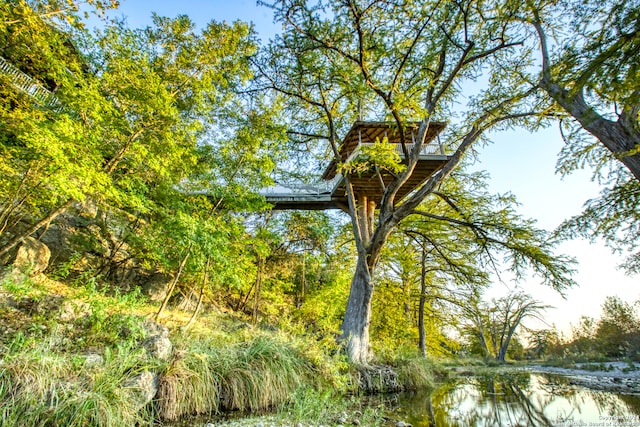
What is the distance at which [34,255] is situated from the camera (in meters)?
6.61

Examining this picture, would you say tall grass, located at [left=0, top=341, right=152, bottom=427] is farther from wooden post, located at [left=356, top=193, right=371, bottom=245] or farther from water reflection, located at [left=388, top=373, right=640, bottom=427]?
wooden post, located at [left=356, top=193, right=371, bottom=245]

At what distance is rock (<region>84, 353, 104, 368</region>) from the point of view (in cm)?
331

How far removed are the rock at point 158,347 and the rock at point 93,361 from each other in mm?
694

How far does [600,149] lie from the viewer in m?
6.08

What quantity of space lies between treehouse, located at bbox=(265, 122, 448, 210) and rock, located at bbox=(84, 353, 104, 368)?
6295 mm

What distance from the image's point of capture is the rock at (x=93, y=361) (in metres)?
3.31

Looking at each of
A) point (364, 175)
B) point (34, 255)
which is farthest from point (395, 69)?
point (34, 255)

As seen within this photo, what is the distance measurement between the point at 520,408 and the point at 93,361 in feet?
21.2

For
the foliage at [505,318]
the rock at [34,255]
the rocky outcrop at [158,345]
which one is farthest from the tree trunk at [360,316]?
the foliage at [505,318]

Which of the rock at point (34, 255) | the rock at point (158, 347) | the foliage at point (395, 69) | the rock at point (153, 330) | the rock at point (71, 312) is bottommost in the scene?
the rock at point (158, 347)

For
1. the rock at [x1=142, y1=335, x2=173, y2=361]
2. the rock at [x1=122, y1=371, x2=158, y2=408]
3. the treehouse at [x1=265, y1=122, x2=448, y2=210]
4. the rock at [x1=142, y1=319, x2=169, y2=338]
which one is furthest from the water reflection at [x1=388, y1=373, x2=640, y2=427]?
the treehouse at [x1=265, y1=122, x2=448, y2=210]

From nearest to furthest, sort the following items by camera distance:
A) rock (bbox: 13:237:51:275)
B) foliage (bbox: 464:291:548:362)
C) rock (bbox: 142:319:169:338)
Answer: rock (bbox: 142:319:169:338)
rock (bbox: 13:237:51:275)
foliage (bbox: 464:291:548:362)

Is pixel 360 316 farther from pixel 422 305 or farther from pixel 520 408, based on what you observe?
pixel 422 305

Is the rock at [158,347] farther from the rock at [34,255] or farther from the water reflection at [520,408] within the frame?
the rock at [34,255]
